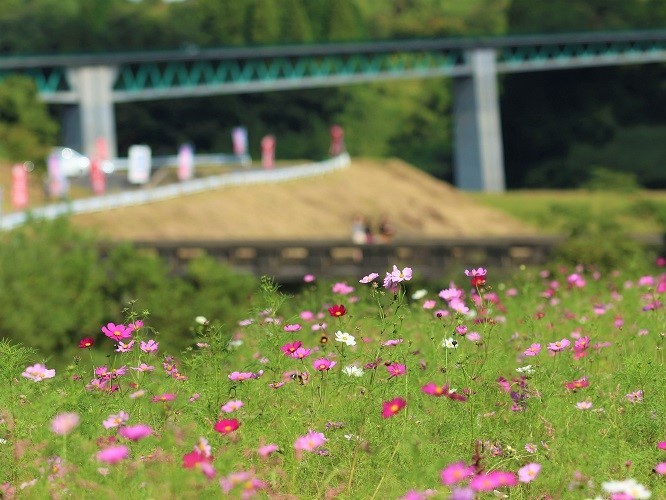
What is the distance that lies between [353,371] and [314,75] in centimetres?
8867

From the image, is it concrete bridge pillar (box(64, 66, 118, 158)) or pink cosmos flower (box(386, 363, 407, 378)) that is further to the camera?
concrete bridge pillar (box(64, 66, 118, 158))

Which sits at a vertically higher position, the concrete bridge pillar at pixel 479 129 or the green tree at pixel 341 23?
the green tree at pixel 341 23

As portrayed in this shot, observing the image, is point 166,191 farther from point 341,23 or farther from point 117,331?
point 341,23

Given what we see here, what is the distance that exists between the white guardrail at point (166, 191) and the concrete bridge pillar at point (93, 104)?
11.1 meters

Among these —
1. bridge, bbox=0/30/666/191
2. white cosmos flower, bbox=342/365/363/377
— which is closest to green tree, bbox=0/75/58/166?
bridge, bbox=0/30/666/191

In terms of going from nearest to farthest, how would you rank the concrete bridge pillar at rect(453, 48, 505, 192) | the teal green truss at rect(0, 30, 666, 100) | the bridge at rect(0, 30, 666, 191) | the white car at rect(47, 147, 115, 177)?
the white car at rect(47, 147, 115, 177) < the bridge at rect(0, 30, 666, 191) < the teal green truss at rect(0, 30, 666, 100) < the concrete bridge pillar at rect(453, 48, 505, 192)

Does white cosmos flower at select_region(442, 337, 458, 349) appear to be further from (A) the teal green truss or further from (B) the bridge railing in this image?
(A) the teal green truss

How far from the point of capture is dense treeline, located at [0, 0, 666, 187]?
97.0 meters

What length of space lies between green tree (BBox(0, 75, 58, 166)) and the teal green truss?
6.99 m

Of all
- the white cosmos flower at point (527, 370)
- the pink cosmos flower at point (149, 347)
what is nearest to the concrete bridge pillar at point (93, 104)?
the pink cosmos flower at point (149, 347)

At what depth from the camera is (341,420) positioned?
20.7 ft

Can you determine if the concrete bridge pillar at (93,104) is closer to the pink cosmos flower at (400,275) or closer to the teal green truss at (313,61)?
the teal green truss at (313,61)

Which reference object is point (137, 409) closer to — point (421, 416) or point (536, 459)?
point (421, 416)

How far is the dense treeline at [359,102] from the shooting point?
9700 cm
